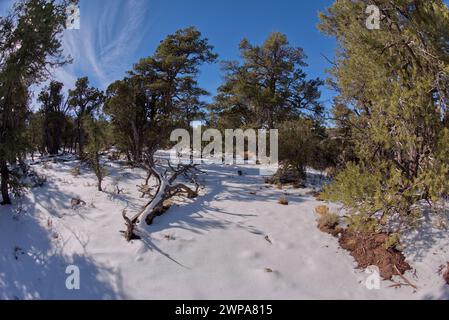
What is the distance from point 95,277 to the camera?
478 cm

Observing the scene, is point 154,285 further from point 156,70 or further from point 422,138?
point 156,70

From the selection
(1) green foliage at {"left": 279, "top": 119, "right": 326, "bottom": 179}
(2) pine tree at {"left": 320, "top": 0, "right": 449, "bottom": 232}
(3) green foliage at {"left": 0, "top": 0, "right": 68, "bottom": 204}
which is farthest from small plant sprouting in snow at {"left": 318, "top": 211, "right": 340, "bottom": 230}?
(3) green foliage at {"left": 0, "top": 0, "right": 68, "bottom": 204}

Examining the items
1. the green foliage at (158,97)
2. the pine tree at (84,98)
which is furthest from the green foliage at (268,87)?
the pine tree at (84,98)

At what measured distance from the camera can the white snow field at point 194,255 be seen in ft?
14.5

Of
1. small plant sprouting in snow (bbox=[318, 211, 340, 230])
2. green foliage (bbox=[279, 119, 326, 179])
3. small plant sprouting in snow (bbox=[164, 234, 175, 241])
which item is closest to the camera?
small plant sprouting in snow (bbox=[164, 234, 175, 241])

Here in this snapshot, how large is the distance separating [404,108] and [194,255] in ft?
14.0

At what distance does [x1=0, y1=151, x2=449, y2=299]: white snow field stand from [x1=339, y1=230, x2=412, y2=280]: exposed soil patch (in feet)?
0.50

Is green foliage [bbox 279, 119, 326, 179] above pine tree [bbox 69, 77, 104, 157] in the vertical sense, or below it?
below

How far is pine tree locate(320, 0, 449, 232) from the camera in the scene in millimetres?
4508

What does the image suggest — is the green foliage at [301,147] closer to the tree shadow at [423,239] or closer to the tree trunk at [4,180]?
the tree shadow at [423,239]

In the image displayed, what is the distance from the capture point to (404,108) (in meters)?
4.66

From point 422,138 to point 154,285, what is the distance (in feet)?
16.1

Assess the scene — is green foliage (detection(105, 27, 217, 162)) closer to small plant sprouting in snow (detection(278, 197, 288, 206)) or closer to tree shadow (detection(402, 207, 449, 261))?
small plant sprouting in snow (detection(278, 197, 288, 206))
